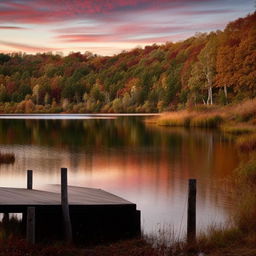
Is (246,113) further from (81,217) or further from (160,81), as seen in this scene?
(160,81)

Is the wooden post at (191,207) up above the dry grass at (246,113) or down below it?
below

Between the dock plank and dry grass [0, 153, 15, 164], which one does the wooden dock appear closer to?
the dock plank

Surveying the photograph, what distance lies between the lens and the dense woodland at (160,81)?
6306 centimetres

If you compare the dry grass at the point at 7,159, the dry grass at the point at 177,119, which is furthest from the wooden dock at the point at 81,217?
the dry grass at the point at 177,119

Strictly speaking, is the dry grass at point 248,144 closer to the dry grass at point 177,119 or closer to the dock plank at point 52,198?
the dock plank at point 52,198

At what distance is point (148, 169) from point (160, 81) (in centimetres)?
11655

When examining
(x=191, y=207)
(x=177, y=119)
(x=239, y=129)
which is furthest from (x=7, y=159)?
(x=177, y=119)

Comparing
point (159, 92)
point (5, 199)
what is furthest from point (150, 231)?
point (159, 92)

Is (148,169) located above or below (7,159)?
below

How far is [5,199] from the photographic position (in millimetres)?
10844

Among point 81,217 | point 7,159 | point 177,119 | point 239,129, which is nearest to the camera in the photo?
point 81,217

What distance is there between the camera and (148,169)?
22656 millimetres

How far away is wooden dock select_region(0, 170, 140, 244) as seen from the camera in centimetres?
Result: 1059

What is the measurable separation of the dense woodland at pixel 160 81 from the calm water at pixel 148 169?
25190 mm
